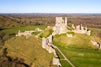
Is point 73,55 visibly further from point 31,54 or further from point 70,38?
point 31,54

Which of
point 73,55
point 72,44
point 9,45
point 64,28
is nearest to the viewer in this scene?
point 73,55

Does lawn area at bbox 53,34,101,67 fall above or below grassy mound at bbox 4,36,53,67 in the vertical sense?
above

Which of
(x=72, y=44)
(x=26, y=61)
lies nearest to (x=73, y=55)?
(x=72, y=44)

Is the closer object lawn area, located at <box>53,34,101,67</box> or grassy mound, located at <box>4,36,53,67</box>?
lawn area, located at <box>53,34,101,67</box>

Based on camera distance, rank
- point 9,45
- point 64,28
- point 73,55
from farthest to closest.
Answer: point 9,45 → point 64,28 → point 73,55

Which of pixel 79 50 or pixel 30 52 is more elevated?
pixel 79 50
